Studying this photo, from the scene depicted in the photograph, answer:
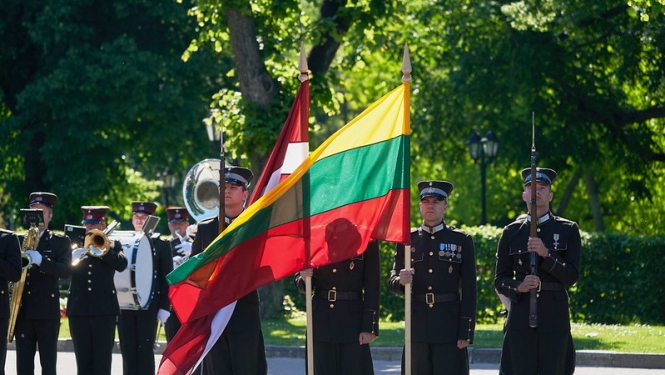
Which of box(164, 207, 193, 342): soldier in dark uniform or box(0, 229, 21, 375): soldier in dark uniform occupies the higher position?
box(164, 207, 193, 342): soldier in dark uniform

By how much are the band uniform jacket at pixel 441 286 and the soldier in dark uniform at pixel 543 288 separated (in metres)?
0.28

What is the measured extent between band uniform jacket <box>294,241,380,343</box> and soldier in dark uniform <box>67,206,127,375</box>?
2994 mm

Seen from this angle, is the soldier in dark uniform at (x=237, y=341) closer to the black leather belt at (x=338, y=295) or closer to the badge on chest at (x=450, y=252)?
the black leather belt at (x=338, y=295)

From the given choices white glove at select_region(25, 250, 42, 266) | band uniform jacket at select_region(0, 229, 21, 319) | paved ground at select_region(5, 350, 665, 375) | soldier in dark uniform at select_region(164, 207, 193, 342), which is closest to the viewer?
band uniform jacket at select_region(0, 229, 21, 319)

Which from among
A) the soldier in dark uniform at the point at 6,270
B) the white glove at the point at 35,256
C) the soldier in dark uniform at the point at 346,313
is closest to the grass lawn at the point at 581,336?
the white glove at the point at 35,256

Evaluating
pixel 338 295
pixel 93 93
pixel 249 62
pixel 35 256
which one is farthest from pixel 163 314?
pixel 93 93

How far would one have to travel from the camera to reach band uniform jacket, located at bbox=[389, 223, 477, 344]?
9766mm

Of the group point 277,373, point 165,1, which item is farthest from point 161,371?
point 165,1

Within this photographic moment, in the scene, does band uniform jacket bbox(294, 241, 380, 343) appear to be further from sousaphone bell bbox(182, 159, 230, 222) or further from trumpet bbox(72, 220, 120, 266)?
sousaphone bell bbox(182, 159, 230, 222)

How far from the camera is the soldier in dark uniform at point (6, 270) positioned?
36.2ft

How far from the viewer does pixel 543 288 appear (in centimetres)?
974

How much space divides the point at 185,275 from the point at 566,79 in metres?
19.3

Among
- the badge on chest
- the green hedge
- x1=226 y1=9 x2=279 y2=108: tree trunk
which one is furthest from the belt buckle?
the green hedge

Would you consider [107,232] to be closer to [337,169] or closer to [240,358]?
[240,358]
